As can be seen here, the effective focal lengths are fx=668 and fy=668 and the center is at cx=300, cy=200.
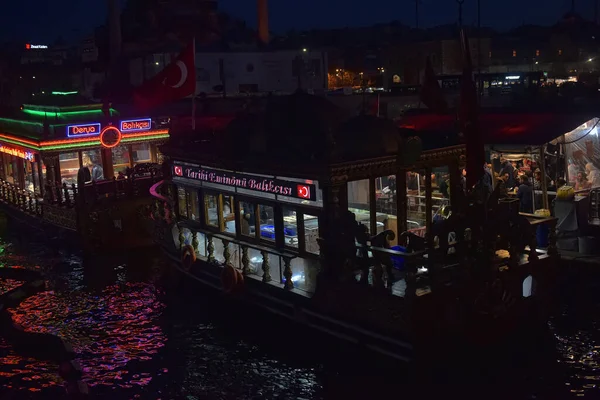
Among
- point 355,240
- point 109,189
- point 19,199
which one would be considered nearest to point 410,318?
point 355,240

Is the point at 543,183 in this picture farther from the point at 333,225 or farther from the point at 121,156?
the point at 121,156

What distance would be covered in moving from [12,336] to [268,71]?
49161 mm

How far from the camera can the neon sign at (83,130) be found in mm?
24859

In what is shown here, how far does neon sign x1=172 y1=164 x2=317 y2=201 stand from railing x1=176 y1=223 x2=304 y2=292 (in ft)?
4.20

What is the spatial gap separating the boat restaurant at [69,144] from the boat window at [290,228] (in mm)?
10801

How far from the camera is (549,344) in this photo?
12.7 metres

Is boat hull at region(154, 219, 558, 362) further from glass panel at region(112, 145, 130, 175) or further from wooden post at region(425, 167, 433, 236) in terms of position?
glass panel at region(112, 145, 130, 175)

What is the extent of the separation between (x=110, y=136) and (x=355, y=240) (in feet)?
52.0

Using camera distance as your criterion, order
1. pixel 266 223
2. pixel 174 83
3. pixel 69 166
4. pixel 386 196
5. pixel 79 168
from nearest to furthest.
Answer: pixel 266 223 → pixel 386 196 → pixel 174 83 → pixel 79 168 → pixel 69 166

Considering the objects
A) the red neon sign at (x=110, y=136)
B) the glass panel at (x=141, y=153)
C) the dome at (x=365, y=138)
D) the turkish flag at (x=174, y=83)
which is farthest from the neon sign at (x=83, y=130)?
the dome at (x=365, y=138)

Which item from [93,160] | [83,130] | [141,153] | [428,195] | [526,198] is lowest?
[526,198]

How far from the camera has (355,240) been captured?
12367 millimetres

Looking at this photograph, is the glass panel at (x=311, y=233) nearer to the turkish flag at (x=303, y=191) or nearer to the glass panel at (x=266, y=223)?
the glass panel at (x=266, y=223)

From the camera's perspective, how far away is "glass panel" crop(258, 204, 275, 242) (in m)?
14.6
